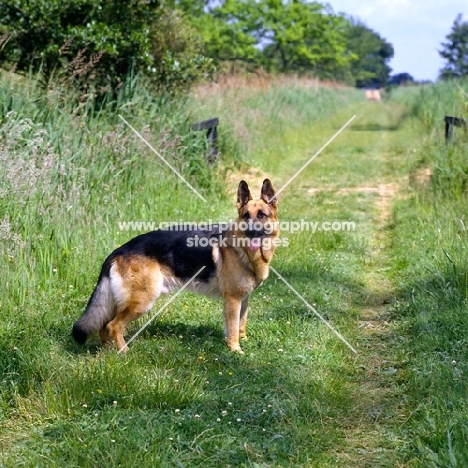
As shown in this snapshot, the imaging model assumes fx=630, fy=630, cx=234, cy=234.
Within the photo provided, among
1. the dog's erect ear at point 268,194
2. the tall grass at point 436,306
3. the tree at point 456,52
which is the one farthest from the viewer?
the tree at point 456,52

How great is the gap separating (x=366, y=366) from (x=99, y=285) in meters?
2.16

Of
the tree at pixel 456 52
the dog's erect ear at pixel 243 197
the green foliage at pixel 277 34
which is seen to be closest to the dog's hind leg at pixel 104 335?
the dog's erect ear at pixel 243 197

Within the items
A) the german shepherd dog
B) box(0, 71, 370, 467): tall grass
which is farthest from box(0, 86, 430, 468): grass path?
the german shepherd dog

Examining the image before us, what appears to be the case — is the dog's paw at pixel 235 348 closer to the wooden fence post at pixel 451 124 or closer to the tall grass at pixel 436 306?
the tall grass at pixel 436 306

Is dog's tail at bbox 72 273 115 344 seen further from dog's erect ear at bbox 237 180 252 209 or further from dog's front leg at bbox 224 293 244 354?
dog's erect ear at bbox 237 180 252 209

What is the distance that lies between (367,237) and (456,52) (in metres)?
18.1

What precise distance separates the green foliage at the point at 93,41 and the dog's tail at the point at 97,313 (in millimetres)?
4244

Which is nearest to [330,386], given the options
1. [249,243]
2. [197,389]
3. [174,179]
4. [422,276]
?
[197,389]

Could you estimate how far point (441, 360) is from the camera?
4.50 m

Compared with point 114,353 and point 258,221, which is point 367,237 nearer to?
point 258,221

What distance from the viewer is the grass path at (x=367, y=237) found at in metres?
3.79

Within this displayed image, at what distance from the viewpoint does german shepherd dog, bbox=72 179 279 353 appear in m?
4.98

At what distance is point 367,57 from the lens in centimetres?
5472

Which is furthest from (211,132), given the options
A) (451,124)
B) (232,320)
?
(232,320)
